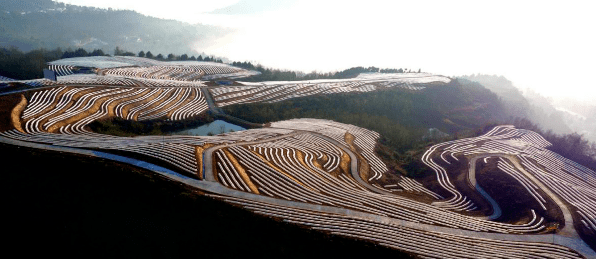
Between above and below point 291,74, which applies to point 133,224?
A: below

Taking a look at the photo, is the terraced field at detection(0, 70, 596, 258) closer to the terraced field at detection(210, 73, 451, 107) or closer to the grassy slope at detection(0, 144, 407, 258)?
the grassy slope at detection(0, 144, 407, 258)

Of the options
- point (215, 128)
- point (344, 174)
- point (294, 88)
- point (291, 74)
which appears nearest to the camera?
point (344, 174)

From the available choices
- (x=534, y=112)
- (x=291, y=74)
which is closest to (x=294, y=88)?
(x=291, y=74)

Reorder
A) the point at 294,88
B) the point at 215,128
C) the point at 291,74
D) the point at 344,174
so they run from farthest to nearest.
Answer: the point at 291,74
the point at 294,88
the point at 215,128
the point at 344,174

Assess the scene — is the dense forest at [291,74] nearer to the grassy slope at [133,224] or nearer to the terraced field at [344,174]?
the terraced field at [344,174]

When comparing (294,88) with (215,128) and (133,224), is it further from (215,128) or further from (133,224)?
(133,224)

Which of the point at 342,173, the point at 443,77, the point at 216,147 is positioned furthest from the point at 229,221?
the point at 443,77

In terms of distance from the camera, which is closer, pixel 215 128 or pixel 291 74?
pixel 215 128
